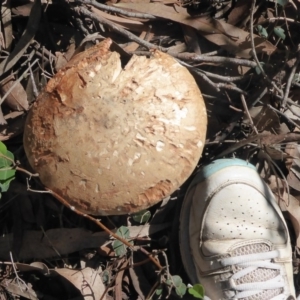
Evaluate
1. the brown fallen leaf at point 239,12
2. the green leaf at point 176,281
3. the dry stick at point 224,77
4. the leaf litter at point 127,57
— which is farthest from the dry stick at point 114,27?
the green leaf at point 176,281

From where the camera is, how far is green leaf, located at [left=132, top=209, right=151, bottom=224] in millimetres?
2150

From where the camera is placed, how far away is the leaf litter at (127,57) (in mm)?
2129

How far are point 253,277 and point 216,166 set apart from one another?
51 cm

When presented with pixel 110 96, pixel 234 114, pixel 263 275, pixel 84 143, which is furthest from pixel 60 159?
pixel 263 275

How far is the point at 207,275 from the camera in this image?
225 centimetres

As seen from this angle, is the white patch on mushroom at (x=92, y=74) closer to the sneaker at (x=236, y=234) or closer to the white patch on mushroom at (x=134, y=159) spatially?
the white patch on mushroom at (x=134, y=159)

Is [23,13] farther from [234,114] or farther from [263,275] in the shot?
[263,275]

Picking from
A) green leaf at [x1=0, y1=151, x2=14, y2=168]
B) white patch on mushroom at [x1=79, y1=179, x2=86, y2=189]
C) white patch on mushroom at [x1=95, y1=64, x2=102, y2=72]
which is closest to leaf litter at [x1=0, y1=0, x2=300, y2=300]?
green leaf at [x1=0, y1=151, x2=14, y2=168]

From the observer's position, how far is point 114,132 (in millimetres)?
1662

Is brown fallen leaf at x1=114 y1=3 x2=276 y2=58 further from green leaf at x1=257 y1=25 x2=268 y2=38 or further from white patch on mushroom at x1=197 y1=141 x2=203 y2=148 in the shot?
white patch on mushroom at x1=197 y1=141 x2=203 y2=148

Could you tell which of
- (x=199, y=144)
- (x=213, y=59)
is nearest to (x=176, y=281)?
(x=199, y=144)

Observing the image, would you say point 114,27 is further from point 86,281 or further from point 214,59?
point 86,281

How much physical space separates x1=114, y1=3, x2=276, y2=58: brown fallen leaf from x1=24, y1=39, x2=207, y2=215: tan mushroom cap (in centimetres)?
47

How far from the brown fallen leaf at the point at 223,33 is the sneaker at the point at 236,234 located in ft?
1.55
